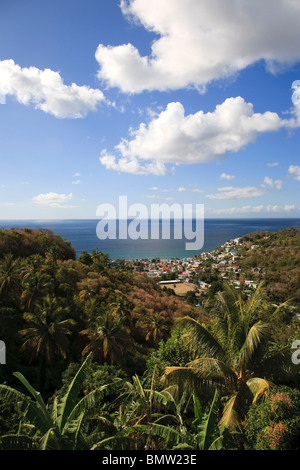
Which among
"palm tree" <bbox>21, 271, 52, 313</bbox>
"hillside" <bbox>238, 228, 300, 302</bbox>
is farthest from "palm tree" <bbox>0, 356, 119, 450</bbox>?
"hillside" <bbox>238, 228, 300, 302</bbox>

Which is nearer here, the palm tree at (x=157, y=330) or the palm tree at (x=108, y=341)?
the palm tree at (x=108, y=341)

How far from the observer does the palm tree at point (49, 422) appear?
18.2ft

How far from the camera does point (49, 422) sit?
20.5ft

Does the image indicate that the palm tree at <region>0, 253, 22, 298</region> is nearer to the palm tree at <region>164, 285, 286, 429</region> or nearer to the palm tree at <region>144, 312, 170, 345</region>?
the palm tree at <region>144, 312, 170, 345</region>

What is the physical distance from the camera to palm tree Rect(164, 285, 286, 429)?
7.22 m

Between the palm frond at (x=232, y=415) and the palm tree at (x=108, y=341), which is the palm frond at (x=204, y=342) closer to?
the palm frond at (x=232, y=415)

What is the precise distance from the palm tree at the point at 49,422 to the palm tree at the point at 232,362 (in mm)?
2662

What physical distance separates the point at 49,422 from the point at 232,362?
548cm

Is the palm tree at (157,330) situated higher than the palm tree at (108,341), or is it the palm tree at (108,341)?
the palm tree at (108,341)

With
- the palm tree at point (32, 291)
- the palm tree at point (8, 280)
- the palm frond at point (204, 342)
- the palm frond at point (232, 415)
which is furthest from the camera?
the palm tree at point (32, 291)

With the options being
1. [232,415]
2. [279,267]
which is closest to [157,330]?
[232,415]

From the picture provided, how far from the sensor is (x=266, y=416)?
245 inches

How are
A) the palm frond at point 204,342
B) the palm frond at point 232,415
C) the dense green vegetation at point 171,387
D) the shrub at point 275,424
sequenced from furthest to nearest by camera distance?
the palm frond at point 204,342 < the palm frond at point 232,415 < the dense green vegetation at point 171,387 < the shrub at point 275,424

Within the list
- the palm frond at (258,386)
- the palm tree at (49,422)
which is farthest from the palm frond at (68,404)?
the palm frond at (258,386)
